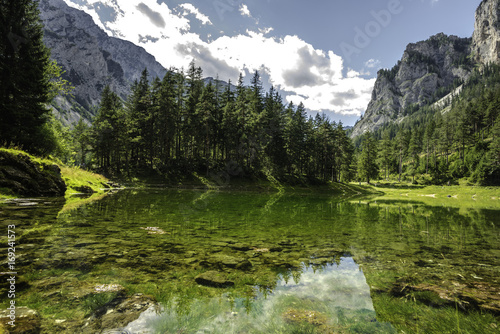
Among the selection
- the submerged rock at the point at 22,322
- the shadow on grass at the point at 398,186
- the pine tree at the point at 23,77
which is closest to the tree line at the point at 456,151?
the shadow on grass at the point at 398,186

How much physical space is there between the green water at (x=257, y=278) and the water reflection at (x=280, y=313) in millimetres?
24

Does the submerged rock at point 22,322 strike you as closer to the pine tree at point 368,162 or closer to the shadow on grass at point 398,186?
the shadow on grass at point 398,186

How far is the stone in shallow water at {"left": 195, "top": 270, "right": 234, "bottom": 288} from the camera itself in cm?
570

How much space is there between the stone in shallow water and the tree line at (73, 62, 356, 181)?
163 ft

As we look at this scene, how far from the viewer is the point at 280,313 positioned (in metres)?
4.62

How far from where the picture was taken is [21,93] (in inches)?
942

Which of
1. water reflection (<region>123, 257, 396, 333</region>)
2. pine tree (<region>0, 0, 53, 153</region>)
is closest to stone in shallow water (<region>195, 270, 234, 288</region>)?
water reflection (<region>123, 257, 396, 333</region>)

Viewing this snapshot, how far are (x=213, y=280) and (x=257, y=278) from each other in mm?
1219

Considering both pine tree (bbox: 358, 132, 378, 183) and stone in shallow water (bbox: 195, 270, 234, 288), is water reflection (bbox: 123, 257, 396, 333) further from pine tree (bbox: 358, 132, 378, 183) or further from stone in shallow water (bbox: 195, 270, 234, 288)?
pine tree (bbox: 358, 132, 378, 183)

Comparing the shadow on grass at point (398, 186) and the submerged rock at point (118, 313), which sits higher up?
the shadow on grass at point (398, 186)

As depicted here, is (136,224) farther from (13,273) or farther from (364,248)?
(364,248)

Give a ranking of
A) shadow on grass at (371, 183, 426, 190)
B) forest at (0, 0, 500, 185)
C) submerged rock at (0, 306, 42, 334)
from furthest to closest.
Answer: shadow on grass at (371, 183, 426, 190) < forest at (0, 0, 500, 185) < submerged rock at (0, 306, 42, 334)

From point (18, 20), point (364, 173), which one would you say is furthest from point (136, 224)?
point (364, 173)

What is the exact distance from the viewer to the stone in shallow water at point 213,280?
5.70 m
